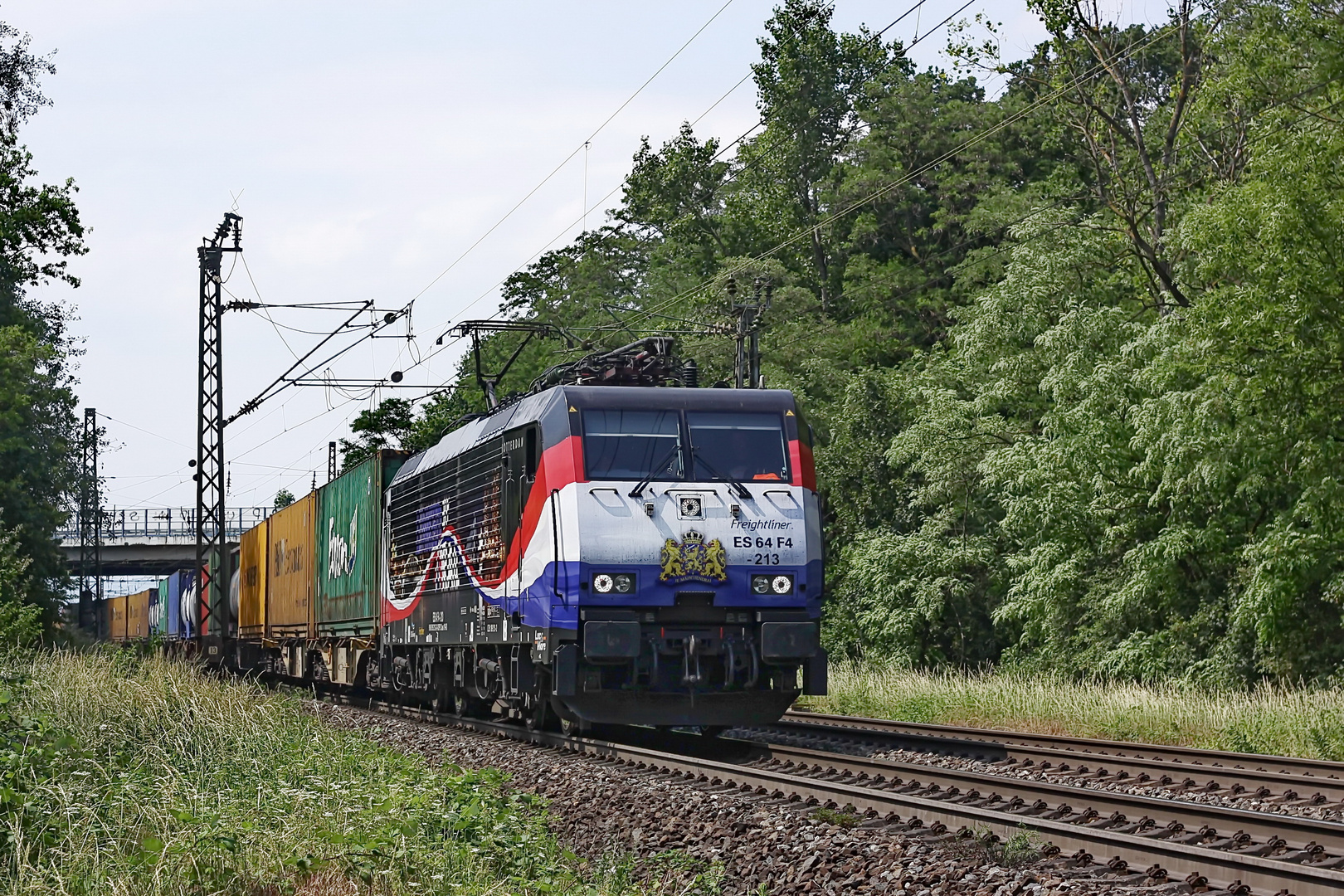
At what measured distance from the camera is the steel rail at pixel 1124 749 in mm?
11484

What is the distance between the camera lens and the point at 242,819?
8.49 meters

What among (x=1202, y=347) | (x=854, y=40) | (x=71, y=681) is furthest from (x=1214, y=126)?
(x=854, y=40)

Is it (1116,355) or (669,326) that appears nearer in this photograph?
(1116,355)

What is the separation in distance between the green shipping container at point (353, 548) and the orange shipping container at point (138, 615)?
30.4m

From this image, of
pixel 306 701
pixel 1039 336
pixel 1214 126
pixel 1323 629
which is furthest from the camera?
pixel 1039 336

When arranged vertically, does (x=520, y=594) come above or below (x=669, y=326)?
below

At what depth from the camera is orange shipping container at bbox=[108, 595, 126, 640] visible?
63125 mm

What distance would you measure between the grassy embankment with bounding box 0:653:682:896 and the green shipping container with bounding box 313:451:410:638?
29.2ft

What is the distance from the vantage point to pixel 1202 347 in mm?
21000

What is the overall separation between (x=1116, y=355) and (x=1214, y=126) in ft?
15.4

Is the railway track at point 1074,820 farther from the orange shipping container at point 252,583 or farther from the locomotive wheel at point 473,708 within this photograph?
the orange shipping container at point 252,583

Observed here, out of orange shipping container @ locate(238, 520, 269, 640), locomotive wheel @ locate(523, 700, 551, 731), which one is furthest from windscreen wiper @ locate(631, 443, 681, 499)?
orange shipping container @ locate(238, 520, 269, 640)

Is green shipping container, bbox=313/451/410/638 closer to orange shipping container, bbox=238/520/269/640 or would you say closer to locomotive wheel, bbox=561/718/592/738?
locomotive wheel, bbox=561/718/592/738

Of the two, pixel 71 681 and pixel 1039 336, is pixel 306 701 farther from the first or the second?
pixel 1039 336
